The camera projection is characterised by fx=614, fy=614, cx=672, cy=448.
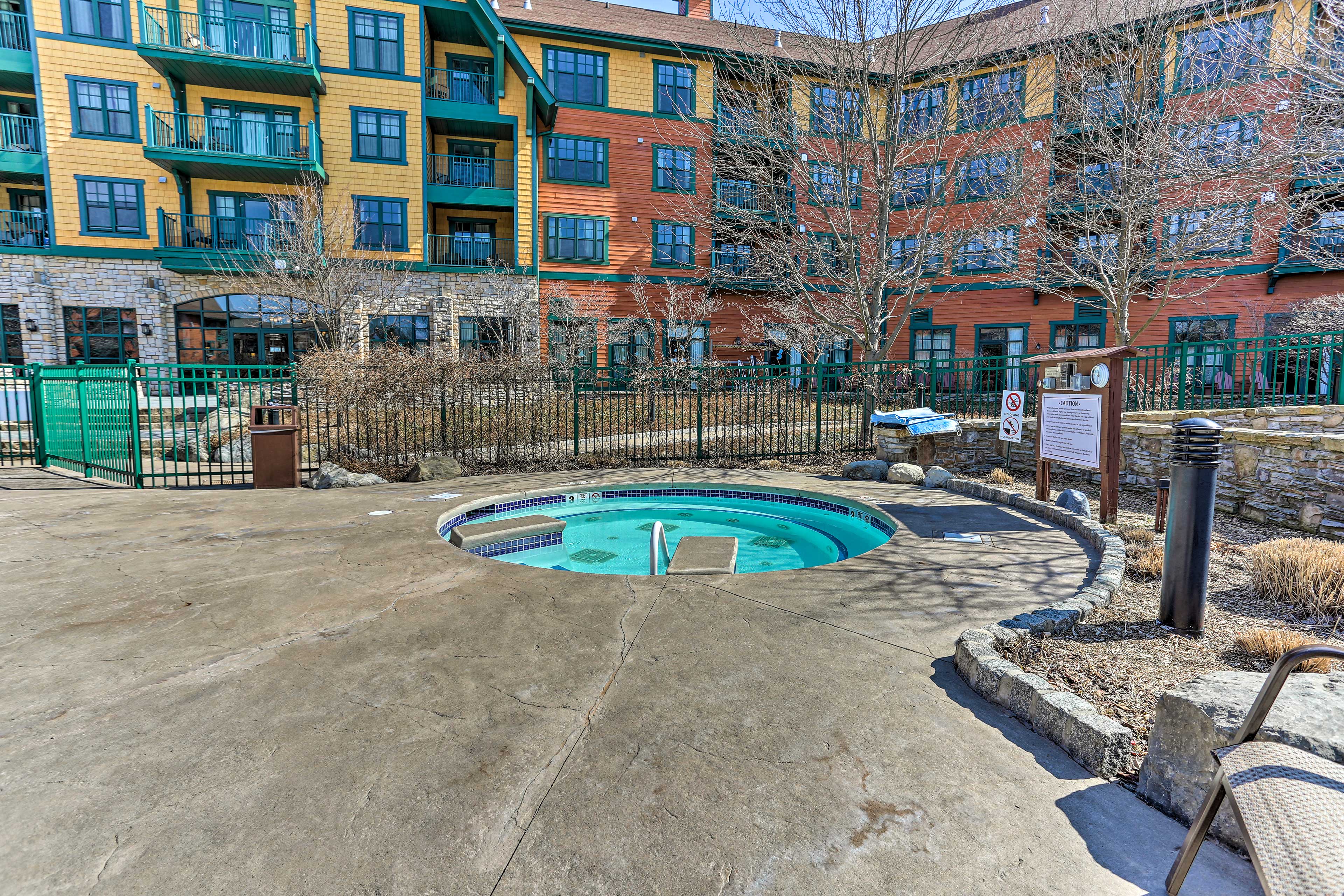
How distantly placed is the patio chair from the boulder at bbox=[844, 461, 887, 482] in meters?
8.25

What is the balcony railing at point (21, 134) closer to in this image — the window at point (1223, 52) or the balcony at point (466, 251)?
the balcony at point (466, 251)

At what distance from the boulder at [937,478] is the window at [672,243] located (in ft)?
58.4

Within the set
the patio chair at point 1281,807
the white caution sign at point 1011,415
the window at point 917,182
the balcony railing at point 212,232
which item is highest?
the balcony railing at point 212,232

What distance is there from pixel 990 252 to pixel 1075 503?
33.7 feet

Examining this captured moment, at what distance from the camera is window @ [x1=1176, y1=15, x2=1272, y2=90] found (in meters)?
8.60

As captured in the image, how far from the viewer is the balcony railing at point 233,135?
21.0 meters

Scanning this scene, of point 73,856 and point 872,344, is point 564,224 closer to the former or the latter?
point 872,344

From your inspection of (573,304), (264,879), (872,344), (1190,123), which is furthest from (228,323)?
(1190,123)

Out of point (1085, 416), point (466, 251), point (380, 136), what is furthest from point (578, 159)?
point (1085, 416)

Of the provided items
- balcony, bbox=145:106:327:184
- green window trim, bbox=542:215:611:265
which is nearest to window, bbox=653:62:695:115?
green window trim, bbox=542:215:611:265

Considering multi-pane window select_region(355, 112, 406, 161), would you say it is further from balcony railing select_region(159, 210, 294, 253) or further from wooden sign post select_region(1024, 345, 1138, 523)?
wooden sign post select_region(1024, 345, 1138, 523)

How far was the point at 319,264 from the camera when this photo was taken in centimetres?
1734

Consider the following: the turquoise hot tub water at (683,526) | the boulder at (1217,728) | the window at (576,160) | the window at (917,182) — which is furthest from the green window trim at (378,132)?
the boulder at (1217,728)

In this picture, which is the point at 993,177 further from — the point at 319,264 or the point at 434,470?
the point at 319,264
